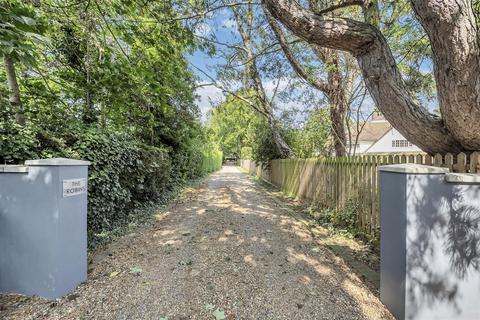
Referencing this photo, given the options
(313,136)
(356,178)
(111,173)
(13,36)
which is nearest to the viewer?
A: (13,36)

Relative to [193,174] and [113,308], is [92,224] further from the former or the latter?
[193,174]

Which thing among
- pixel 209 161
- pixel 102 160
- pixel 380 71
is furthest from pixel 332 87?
pixel 209 161

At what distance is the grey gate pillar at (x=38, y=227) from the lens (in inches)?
112

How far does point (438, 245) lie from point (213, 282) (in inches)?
93.1

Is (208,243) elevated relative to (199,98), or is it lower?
lower

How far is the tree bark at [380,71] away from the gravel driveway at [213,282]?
2.05 metres

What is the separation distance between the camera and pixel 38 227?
2.89 meters

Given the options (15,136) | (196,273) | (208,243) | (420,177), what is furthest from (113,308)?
(420,177)

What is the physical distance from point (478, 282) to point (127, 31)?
21.0ft

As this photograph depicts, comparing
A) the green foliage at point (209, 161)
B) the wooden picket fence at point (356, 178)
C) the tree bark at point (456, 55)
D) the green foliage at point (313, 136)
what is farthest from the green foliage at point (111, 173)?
the green foliage at point (209, 161)

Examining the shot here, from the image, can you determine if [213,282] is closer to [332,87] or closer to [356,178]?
[356,178]

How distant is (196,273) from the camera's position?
3482 mm

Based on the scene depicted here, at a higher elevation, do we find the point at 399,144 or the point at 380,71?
the point at 399,144

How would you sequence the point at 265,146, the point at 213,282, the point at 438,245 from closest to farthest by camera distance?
the point at 438,245 < the point at 213,282 < the point at 265,146
